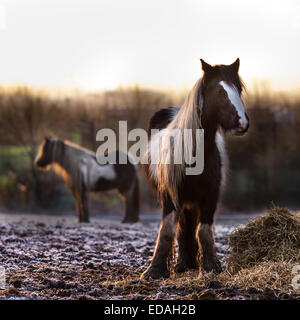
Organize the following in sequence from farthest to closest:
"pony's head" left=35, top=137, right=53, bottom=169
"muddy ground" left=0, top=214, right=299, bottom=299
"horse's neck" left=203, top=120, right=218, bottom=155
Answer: "pony's head" left=35, top=137, right=53, bottom=169 < "horse's neck" left=203, top=120, right=218, bottom=155 < "muddy ground" left=0, top=214, right=299, bottom=299

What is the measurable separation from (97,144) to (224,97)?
32.3 feet

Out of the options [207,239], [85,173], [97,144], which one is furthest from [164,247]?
[97,144]

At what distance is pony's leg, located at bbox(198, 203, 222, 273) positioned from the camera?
14.4ft

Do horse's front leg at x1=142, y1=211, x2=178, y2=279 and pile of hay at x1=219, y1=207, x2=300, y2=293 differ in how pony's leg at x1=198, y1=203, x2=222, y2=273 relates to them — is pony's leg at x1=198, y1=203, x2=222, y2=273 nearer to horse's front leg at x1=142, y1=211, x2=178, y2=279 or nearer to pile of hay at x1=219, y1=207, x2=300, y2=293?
pile of hay at x1=219, y1=207, x2=300, y2=293

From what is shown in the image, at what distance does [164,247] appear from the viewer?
436cm

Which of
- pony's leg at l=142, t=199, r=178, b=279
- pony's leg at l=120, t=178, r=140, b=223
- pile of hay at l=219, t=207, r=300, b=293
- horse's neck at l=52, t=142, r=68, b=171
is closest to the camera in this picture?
pile of hay at l=219, t=207, r=300, b=293

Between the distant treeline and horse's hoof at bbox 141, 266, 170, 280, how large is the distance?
8609mm

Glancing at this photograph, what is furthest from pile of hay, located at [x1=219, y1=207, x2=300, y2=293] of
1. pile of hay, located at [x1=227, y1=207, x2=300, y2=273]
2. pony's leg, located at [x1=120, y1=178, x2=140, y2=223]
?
pony's leg, located at [x1=120, y1=178, x2=140, y2=223]

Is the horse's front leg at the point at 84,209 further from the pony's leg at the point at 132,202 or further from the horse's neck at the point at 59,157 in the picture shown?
the pony's leg at the point at 132,202

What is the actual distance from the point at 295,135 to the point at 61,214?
7.10 metres

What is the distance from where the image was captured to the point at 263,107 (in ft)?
46.1

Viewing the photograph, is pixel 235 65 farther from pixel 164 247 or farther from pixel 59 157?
pixel 59 157

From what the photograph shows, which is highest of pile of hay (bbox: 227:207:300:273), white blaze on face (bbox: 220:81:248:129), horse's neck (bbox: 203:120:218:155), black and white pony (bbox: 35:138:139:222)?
white blaze on face (bbox: 220:81:248:129)
